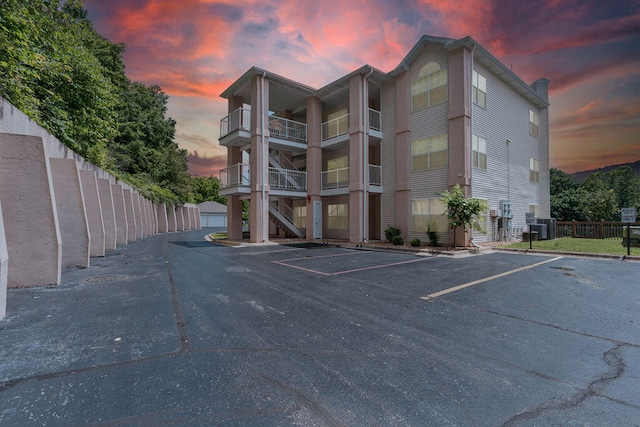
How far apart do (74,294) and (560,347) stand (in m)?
8.97

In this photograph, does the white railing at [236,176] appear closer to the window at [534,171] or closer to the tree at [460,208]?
the tree at [460,208]

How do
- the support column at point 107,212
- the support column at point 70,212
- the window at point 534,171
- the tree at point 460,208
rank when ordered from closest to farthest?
the support column at point 70,212
the tree at point 460,208
the support column at point 107,212
the window at point 534,171

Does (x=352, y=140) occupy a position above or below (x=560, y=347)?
above

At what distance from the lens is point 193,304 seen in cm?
540

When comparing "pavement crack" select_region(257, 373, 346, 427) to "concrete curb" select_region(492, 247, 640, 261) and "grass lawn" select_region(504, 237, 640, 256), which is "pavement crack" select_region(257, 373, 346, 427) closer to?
"concrete curb" select_region(492, 247, 640, 261)

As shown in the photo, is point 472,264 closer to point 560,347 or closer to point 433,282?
point 433,282

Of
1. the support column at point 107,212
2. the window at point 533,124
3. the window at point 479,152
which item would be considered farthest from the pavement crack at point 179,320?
the window at point 533,124

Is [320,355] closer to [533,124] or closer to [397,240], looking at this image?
[397,240]

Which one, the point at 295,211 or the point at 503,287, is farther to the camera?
the point at 295,211

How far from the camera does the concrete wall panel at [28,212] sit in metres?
6.15

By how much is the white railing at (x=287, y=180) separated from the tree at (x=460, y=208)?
417 inches

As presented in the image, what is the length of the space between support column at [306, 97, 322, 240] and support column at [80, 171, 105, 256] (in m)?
12.2

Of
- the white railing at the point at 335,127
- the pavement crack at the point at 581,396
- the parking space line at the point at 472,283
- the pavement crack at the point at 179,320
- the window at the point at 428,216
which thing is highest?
the white railing at the point at 335,127

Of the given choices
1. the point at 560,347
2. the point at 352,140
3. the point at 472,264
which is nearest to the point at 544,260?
the point at 472,264
